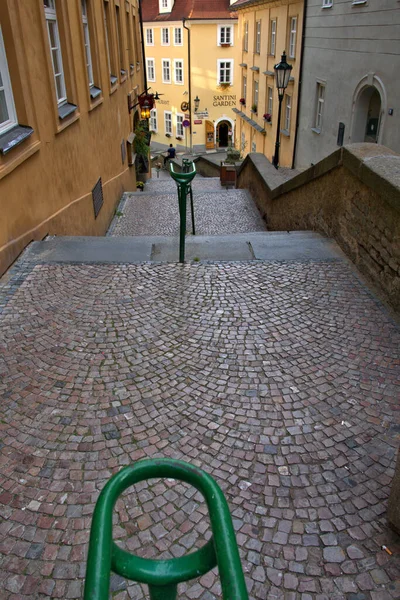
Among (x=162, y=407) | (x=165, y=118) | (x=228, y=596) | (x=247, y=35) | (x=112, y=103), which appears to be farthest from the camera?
(x=165, y=118)

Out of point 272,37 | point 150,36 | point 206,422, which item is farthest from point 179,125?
point 206,422

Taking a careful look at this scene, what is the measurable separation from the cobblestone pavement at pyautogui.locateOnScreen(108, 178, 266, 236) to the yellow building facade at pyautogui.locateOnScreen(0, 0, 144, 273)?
0.65 meters

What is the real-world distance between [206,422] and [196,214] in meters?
9.89

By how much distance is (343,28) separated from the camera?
587 inches

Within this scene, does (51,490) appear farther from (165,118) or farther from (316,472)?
(165,118)

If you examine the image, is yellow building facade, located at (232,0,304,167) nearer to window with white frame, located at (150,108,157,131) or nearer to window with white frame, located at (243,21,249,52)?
window with white frame, located at (243,21,249,52)

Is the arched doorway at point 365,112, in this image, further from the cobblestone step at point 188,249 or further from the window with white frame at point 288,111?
the cobblestone step at point 188,249

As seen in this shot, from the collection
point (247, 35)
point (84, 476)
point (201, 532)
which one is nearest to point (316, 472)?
point (201, 532)

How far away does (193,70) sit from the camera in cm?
3794

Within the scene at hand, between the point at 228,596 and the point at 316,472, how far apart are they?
2.02 meters

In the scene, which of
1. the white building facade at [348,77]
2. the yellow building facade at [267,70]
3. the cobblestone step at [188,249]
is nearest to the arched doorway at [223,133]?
the yellow building facade at [267,70]

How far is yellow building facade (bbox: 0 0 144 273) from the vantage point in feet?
19.5

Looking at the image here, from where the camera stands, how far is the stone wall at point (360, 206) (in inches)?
196

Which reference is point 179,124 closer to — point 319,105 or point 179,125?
point 179,125
